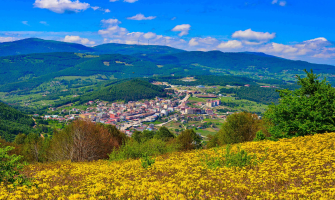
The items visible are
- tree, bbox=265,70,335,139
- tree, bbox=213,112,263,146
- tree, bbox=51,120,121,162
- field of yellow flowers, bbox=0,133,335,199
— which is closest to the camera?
field of yellow flowers, bbox=0,133,335,199

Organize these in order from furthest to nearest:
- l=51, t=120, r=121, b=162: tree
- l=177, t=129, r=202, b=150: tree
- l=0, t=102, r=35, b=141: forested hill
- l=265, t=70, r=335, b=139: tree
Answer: l=0, t=102, r=35, b=141: forested hill, l=177, t=129, r=202, b=150: tree, l=51, t=120, r=121, b=162: tree, l=265, t=70, r=335, b=139: tree

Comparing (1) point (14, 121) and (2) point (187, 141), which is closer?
(2) point (187, 141)

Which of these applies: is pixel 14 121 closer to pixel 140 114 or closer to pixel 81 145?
pixel 140 114

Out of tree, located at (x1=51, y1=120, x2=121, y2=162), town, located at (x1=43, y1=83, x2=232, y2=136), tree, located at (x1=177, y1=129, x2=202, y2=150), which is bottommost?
town, located at (x1=43, y1=83, x2=232, y2=136)

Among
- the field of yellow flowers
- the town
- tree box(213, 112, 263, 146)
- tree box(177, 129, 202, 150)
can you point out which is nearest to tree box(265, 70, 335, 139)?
the field of yellow flowers

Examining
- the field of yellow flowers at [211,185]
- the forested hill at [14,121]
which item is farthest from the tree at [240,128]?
the forested hill at [14,121]

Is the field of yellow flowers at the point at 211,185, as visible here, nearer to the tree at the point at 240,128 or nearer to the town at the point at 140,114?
the tree at the point at 240,128

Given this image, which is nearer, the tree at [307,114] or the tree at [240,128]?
the tree at [307,114]

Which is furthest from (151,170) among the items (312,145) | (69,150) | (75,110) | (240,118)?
(75,110)

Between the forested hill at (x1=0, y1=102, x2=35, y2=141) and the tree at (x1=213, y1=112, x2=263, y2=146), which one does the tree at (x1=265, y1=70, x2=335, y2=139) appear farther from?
the forested hill at (x1=0, y1=102, x2=35, y2=141)

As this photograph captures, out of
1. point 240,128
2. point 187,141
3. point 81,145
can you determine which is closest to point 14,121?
point 187,141

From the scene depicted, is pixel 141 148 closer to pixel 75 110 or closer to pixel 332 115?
pixel 332 115
